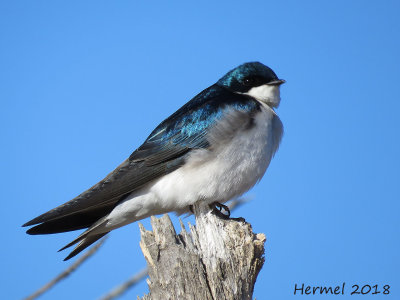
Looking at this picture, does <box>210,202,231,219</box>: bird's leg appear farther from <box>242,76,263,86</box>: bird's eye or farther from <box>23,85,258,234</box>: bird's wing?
<box>242,76,263,86</box>: bird's eye

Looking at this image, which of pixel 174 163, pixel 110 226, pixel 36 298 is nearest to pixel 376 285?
pixel 174 163

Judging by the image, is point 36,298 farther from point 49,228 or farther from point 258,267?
point 49,228

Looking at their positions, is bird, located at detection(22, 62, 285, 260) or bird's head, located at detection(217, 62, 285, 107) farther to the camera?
bird's head, located at detection(217, 62, 285, 107)

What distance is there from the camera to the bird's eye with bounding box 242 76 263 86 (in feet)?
14.5

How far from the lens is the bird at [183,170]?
3768mm

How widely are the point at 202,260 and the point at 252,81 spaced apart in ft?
6.53

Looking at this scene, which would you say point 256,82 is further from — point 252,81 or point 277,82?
point 277,82

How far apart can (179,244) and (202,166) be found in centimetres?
100

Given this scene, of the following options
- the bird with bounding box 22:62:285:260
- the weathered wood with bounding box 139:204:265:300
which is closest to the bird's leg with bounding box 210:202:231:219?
the bird with bounding box 22:62:285:260

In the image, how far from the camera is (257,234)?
121 inches

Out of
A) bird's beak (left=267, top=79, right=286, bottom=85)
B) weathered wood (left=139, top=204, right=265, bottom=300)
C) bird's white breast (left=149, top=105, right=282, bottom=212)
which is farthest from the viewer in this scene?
bird's beak (left=267, top=79, right=286, bottom=85)

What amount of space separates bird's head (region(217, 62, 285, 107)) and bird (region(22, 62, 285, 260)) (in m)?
0.27

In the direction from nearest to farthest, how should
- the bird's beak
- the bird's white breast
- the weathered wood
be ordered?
the weathered wood, the bird's white breast, the bird's beak

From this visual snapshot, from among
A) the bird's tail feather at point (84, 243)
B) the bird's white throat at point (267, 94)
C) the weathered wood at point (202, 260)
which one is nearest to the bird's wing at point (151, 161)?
the bird's tail feather at point (84, 243)
